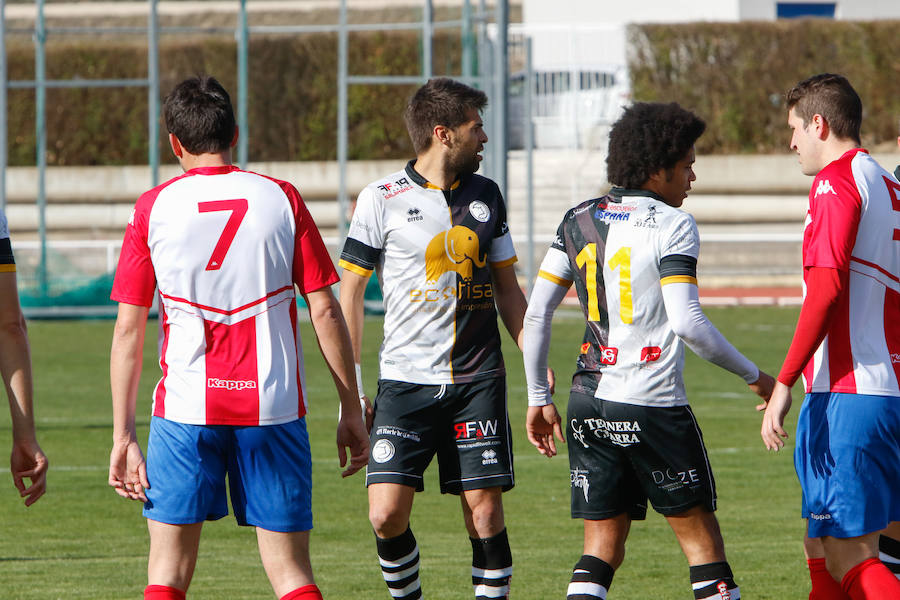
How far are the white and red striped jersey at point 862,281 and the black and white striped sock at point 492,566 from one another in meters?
1.43

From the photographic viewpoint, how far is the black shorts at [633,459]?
507cm

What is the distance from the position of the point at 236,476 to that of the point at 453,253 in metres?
1.52

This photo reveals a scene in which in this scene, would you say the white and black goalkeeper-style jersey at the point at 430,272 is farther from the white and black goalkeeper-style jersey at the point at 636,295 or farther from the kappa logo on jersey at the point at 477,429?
the white and black goalkeeper-style jersey at the point at 636,295

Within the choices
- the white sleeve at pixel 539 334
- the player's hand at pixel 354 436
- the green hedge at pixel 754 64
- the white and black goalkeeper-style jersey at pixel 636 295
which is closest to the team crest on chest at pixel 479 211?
the white sleeve at pixel 539 334

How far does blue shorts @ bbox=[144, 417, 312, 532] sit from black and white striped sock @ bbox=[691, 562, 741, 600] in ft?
4.50

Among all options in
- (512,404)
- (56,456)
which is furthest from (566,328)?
(56,456)

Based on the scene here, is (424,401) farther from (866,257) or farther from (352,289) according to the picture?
(866,257)

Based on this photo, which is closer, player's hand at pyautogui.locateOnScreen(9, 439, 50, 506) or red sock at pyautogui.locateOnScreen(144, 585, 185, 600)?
red sock at pyautogui.locateOnScreen(144, 585, 185, 600)

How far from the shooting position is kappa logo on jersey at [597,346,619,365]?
511 centimetres

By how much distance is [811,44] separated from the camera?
30.6 m

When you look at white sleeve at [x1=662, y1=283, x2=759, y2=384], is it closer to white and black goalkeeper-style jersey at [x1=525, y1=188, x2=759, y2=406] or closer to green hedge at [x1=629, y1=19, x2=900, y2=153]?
white and black goalkeeper-style jersey at [x1=525, y1=188, x2=759, y2=406]

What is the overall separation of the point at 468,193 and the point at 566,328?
13892 mm

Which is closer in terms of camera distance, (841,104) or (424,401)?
(841,104)

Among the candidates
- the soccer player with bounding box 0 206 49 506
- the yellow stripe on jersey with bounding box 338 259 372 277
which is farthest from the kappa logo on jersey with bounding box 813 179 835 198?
the soccer player with bounding box 0 206 49 506
